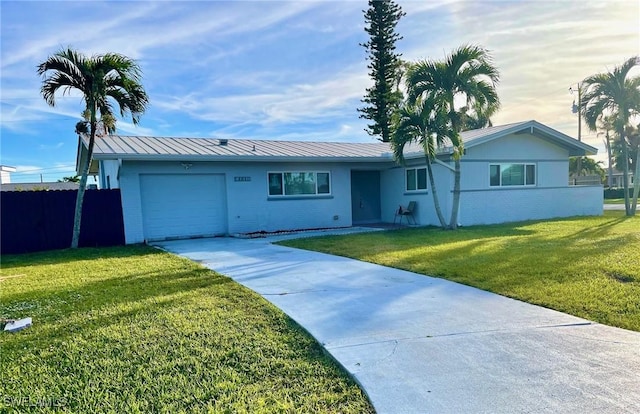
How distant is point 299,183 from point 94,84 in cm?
694

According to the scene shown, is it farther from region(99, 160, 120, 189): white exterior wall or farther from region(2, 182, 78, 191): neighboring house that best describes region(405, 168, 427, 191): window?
region(2, 182, 78, 191): neighboring house

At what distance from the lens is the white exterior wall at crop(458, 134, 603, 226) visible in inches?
563

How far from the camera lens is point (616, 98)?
1568 centimetres

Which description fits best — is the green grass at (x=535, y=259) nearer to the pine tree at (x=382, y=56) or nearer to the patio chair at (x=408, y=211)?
the patio chair at (x=408, y=211)

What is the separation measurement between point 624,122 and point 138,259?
17.6 m

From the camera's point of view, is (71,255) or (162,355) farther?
(71,255)

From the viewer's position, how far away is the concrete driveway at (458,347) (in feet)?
9.14

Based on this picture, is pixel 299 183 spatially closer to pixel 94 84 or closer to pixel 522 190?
pixel 94 84

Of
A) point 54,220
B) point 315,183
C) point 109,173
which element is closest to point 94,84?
point 54,220

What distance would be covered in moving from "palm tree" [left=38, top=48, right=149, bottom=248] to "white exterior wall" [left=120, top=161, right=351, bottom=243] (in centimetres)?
136

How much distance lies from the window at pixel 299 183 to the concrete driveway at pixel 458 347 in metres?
8.10

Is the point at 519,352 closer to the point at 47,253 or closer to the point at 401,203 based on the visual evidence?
the point at 47,253

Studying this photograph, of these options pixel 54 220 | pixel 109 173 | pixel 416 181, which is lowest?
pixel 54 220

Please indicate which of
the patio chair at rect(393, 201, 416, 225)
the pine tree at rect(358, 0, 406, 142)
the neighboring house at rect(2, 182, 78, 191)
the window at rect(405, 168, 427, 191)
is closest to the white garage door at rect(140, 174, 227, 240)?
the patio chair at rect(393, 201, 416, 225)
